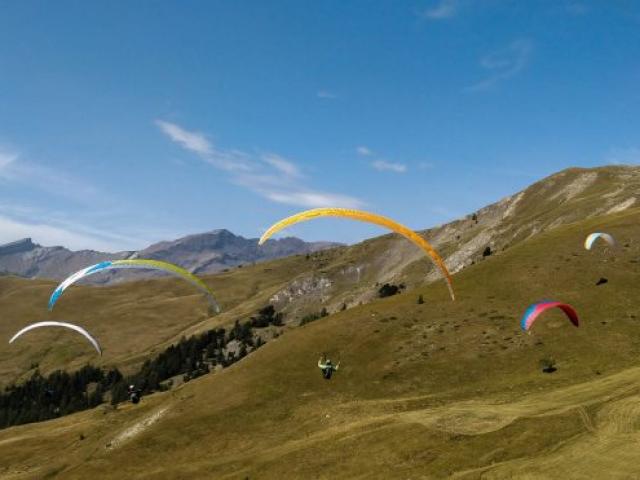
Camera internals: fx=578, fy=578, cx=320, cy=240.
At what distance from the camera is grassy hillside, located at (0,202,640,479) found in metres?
28.6

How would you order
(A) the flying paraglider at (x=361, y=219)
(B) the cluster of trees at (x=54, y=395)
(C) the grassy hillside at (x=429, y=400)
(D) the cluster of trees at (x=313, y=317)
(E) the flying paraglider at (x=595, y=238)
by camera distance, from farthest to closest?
(D) the cluster of trees at (x=313, y=317) < (B) the cluster of trees at (x=54, y=395) < (E) the flying paraglider at (x=595, y=238) < (A) the flying paraglider at (x=361, y=219) < (C) the grassy hillside at (x=429, y=400)

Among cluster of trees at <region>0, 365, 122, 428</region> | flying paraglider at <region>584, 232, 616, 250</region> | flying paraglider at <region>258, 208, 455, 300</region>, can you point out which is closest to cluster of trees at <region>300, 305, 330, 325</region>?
cluster of trees at <region>0, 365, 122, 428</region>

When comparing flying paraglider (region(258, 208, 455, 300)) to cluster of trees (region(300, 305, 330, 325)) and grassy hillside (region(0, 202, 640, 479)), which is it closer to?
grassy hillside (region(0, 202, 640, 479))

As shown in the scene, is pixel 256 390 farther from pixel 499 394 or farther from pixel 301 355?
pixel 499 394

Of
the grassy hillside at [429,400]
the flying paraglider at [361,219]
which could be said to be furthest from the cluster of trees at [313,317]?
the flying paraglider at [361,219]

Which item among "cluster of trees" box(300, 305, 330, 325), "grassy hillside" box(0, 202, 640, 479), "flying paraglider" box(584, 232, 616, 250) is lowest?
"grassy hillside" box(0, 202, 640, 479)

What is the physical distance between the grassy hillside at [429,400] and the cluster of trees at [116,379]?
51.5m

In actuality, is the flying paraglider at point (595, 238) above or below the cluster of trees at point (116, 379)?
above

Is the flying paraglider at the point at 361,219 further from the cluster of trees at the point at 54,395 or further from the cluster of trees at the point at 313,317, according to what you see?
the cluster of trees at the point at 54,395

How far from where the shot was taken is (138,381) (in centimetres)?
13112

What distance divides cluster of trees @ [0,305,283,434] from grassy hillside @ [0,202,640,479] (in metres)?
51.5

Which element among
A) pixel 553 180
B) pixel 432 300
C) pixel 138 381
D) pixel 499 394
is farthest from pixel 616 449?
Answer: pixel 553 180

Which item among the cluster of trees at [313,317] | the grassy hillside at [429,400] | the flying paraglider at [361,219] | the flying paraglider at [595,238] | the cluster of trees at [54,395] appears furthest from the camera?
the cluster of trees at [313,317]

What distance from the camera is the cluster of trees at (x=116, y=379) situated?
12619 cm
